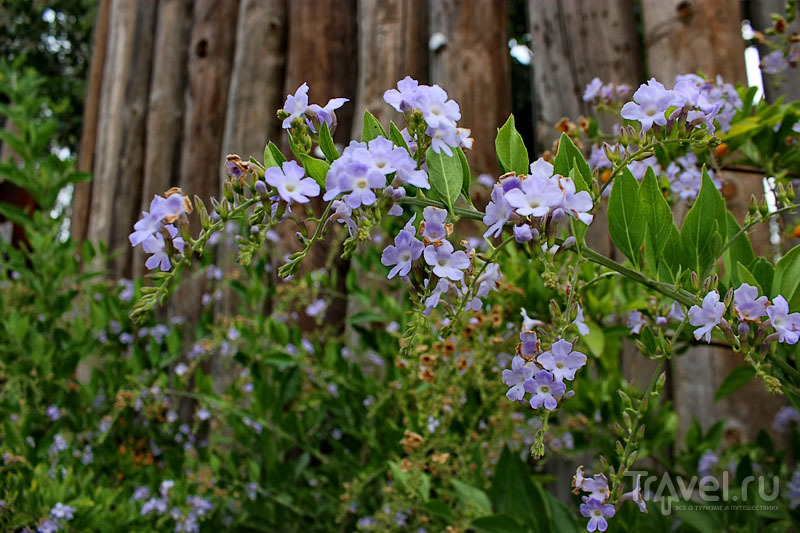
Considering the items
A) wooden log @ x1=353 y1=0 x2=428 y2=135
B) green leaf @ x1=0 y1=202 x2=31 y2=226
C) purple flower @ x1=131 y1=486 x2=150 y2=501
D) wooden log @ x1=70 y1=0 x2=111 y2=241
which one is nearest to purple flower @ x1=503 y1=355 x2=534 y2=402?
purple flower @ x1=131 y1=486 x2=150 y2=501

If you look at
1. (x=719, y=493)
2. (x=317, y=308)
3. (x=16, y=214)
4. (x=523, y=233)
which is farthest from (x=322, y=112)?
(x=16, y=214)

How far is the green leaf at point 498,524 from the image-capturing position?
38.3 inches

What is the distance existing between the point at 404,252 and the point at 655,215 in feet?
0.93

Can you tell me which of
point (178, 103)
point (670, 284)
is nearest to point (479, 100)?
point (670, 284)

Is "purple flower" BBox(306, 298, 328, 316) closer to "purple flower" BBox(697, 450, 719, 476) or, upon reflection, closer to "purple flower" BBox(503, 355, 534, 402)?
"purple flower" BBox(697, 450, 719, 476)

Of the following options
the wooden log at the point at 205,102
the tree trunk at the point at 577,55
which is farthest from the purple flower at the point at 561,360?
the wooden log at the point at 205,102

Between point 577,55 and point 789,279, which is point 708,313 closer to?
point 789,279

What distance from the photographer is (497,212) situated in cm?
61

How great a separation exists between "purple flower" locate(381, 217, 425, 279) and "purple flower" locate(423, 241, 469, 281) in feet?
0.04

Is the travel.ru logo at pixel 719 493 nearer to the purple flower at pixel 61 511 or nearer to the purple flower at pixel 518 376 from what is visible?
the purple flower at pixel 518 376

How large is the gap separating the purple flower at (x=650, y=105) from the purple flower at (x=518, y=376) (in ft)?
0.89

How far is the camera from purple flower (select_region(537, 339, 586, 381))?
63 centimetres

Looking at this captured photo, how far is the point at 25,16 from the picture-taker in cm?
455

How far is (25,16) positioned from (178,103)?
2679 mm
